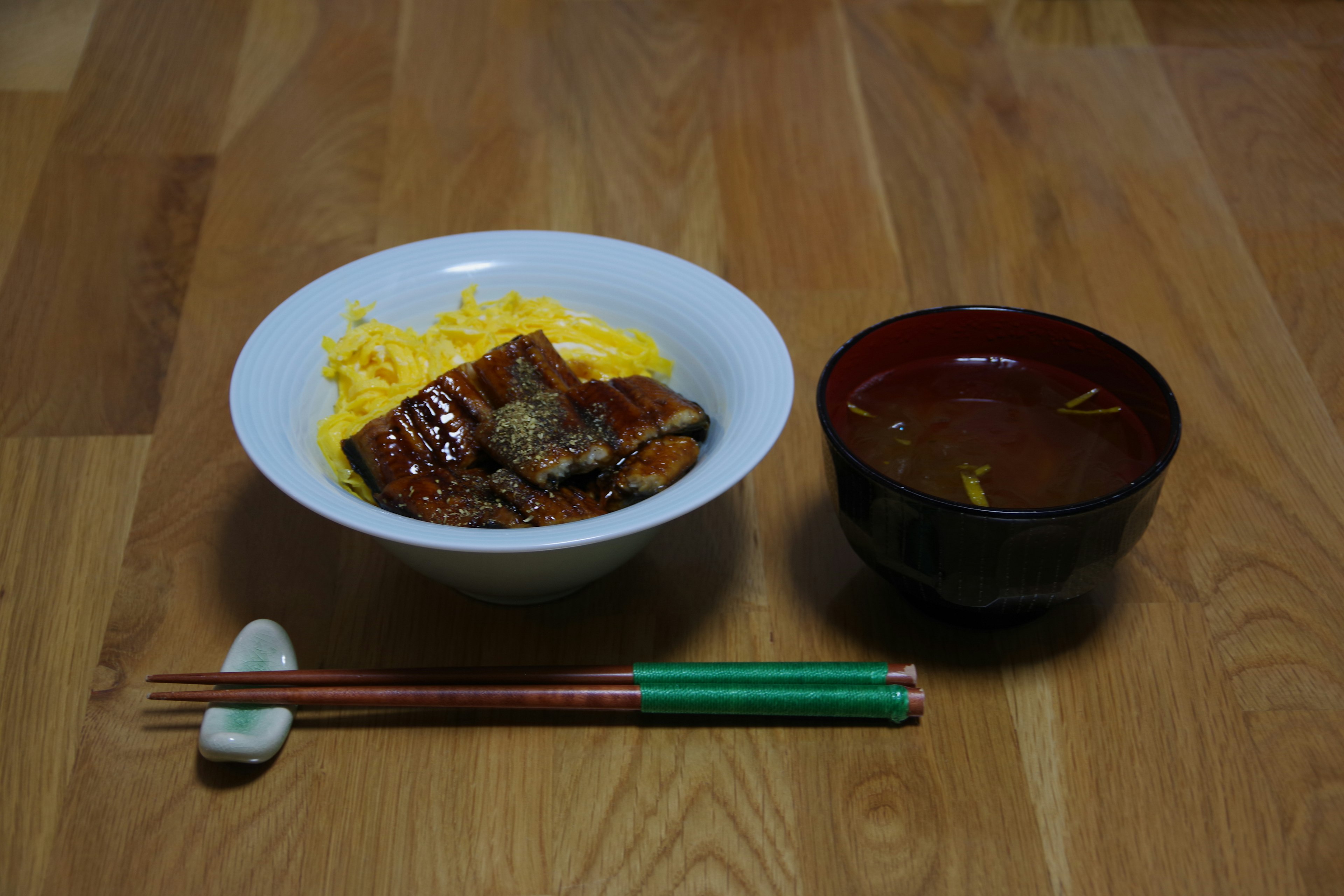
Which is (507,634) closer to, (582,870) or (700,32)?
(582,870)

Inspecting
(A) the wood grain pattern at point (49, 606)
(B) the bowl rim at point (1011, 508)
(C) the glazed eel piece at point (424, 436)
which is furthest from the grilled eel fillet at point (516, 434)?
(A) the wood grain pattern at point (49, 606)

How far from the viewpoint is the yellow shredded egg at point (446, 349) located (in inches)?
50.6

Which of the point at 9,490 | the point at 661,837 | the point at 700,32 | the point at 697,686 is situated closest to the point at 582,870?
the point at 661,837

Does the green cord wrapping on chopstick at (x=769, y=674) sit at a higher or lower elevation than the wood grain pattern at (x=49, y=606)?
higher

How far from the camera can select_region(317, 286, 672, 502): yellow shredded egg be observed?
129cm

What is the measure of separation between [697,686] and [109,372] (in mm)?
1028

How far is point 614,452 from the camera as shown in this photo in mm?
1189

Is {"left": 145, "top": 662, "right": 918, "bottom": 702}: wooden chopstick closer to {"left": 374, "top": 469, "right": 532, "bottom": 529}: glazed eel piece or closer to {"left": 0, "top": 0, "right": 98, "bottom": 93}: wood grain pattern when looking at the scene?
{"left": 374, "top": 469, "right": 532, "bottom": 529}: glazed eel piece

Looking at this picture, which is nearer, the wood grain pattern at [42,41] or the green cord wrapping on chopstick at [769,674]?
the green cord wrapping on chopstick at [769,674]

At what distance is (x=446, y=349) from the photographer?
4.48 feet

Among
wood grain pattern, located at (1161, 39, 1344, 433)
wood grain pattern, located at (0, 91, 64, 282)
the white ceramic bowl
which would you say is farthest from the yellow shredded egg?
wood grain pattern, located at (1161, 39, 1344, 433)

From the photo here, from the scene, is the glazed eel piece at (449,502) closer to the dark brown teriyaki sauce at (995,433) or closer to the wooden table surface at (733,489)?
the wooden table surface at (733,489)

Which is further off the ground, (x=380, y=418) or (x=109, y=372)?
(x=380, y=418)

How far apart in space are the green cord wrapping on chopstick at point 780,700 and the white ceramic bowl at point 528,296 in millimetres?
155
